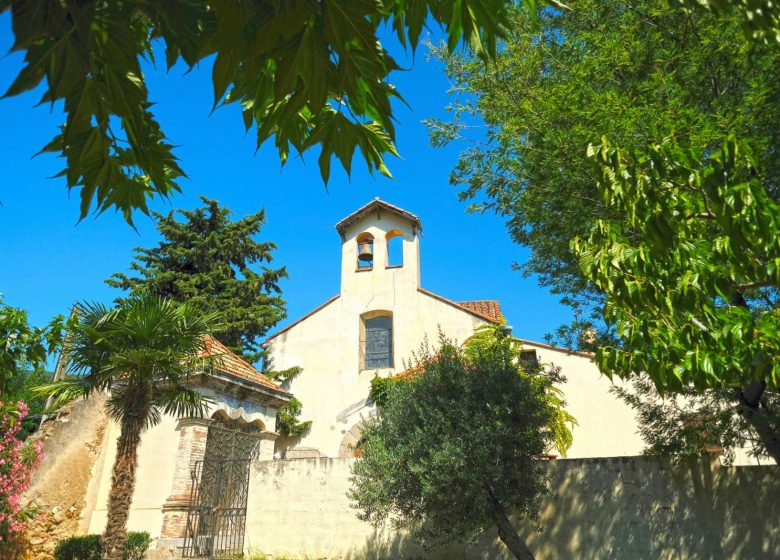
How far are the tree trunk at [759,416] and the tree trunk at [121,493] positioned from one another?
866 centimetres

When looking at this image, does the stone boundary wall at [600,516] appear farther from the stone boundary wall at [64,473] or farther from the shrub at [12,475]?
the shrub at [12,475]

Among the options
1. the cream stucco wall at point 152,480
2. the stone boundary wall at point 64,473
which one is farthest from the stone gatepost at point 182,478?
the stone boundary wall at point 64,473

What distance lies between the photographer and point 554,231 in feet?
29.7

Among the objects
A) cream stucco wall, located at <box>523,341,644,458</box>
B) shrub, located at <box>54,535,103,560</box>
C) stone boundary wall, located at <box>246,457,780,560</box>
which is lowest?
shrub, located at <box>54,535,103,560</box>

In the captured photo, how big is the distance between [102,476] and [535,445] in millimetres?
9400

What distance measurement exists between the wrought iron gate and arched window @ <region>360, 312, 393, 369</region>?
8672 millimetres

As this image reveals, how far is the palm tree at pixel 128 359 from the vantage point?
26.5ft

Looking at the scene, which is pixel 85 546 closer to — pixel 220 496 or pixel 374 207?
pixel 220 496

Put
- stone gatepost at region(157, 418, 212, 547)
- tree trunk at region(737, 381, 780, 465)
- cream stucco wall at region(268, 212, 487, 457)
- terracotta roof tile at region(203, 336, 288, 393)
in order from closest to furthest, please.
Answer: tree trunk at region(737, 381, 780, 465), stone gatepost at region(157, 418, 212, 547), terracotta roof tile at region(203, 336, 288, 393), cream stucco wall at region(268, 212, 487, 457)

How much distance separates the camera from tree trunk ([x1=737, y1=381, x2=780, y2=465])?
7469 mm

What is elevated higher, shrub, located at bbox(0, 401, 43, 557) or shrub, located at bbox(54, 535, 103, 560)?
shrub, located at bbox(0, 401, 43, 557)

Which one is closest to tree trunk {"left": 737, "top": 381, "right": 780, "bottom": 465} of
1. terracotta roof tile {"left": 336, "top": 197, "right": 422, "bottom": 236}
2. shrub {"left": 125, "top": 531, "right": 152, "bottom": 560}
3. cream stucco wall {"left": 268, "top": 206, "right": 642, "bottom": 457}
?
cream stucco wall {"left": 268, "top": 206, "right": 642, "bottom": 457}

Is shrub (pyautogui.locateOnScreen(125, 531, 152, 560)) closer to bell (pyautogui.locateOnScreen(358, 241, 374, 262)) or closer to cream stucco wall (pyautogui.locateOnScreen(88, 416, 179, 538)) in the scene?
cream stucco wall (pyautogui.locateOnScreen(88, 416, 179, 538))

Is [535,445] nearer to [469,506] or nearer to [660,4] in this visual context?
[469,506]
